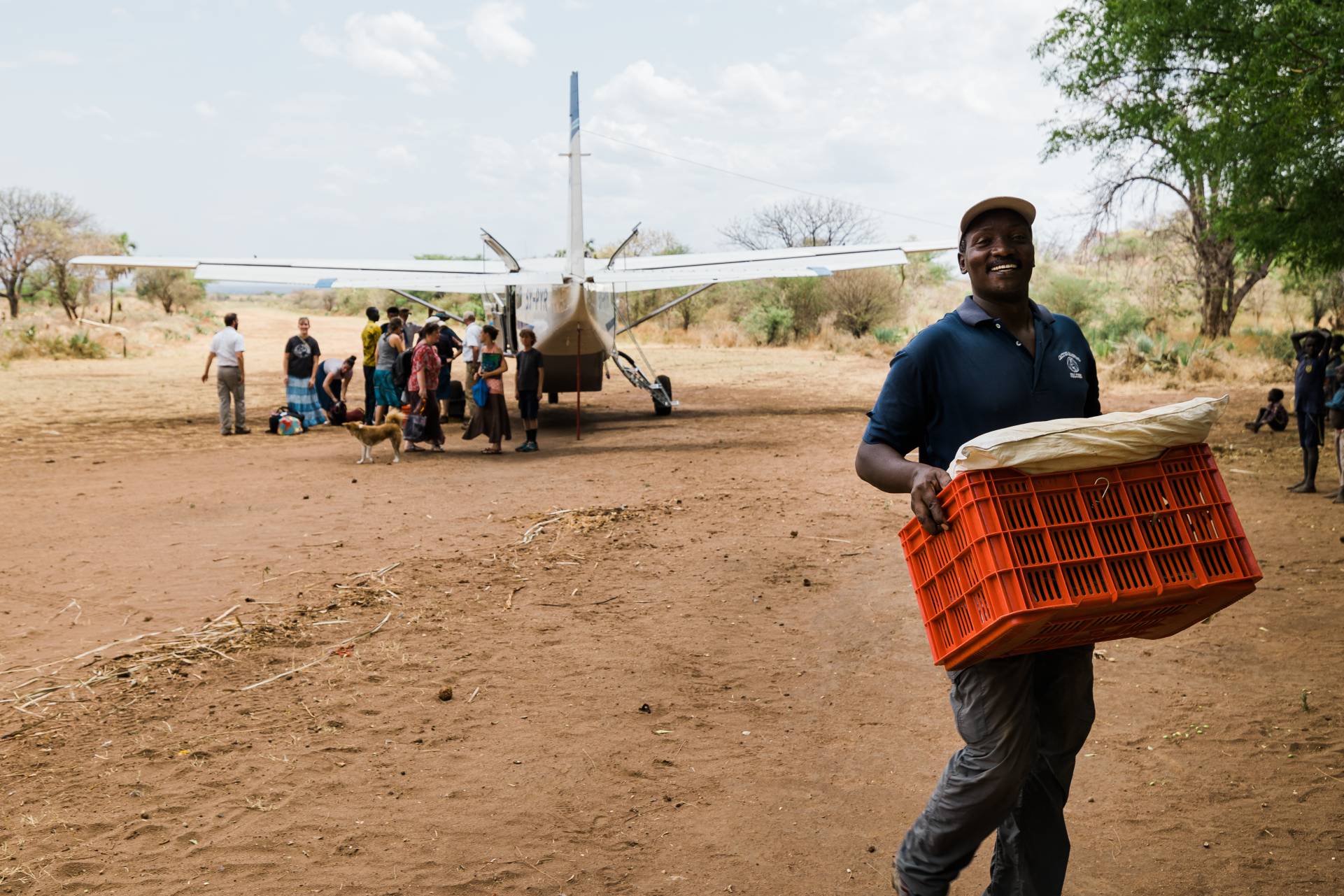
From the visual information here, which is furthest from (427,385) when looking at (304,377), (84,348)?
(84,348)

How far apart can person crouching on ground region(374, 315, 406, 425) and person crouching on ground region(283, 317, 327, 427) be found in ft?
3.99

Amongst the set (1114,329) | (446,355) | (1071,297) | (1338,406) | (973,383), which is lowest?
(1338,406)

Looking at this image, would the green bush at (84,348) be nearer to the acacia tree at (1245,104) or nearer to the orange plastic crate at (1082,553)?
the acacia tree at (1245,104)

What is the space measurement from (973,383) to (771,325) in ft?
124

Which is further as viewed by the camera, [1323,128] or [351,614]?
[1323,128]

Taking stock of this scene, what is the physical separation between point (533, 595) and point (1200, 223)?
96.7 ft

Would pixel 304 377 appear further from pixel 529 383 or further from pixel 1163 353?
pixel 1163 353

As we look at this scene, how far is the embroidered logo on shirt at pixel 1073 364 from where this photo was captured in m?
2.96

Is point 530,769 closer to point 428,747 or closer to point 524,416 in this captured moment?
point 428,747

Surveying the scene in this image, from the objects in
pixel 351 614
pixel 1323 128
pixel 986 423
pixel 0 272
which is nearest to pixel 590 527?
pixel 351 614

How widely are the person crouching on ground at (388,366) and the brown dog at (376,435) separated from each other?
139 centimetres

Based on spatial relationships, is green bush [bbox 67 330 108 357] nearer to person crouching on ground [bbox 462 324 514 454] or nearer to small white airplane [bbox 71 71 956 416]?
small white airplane [bbox 71 71 956 416]

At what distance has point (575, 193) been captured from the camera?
62.8 feet

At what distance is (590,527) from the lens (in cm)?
920
